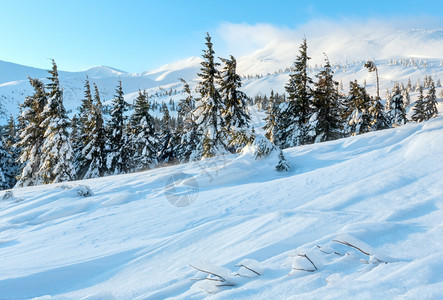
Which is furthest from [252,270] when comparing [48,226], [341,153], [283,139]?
[283,139]

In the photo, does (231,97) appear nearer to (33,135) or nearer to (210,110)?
(210,110)

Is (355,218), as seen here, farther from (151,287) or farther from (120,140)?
(120,140)

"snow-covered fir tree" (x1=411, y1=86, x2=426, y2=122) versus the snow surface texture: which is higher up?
"snow-covered fir tree" (x1=411, y1=86, x2=426, y2=122)

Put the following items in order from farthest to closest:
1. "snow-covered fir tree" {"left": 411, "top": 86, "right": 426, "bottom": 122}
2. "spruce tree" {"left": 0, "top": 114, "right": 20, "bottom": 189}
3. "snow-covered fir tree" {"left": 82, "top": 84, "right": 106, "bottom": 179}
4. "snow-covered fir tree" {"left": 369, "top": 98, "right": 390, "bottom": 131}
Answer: "snow-covered fir tree" {"left": 411, "top": 86, "right": 426, "bottom": 122}, "spruce tree" {"left": 0, "top": 114, "right": 20, "bottom": 189}, "snow-covered fir tree" {"left": 82, "top": 84, "right": 106, "bottom": 179}, "snow-covered fir tree" {"left": 369, "top": 98, "right": 390, "bottom": 131}

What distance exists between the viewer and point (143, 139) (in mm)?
25203

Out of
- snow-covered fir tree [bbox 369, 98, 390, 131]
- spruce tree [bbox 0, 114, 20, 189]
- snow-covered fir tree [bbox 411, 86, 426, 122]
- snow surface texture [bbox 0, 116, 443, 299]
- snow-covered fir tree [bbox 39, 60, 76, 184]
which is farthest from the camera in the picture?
snow-covered fir tree [bbox 411, 86, 426, 122]

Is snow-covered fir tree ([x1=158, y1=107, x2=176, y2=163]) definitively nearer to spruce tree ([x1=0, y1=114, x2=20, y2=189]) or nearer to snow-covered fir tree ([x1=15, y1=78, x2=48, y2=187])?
snow-covered fir tree ([x1=15, y1=78, x2=48, y2=187])

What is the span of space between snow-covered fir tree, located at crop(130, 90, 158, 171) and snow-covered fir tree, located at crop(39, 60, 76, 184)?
6.20 meters

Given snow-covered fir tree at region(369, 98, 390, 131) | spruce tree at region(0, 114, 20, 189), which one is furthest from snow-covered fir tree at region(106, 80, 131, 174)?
snow-covered fir tree at region(369, 98, 390, 131)

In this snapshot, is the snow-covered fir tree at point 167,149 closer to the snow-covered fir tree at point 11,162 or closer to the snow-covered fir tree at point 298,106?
the snow-covered fir tree at point 298,106

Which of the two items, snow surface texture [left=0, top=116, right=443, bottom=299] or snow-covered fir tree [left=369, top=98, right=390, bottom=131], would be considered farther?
snow-covered fir tree [left=369, top=98, right=390, bottom=131]

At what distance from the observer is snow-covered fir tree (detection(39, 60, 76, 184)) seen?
20281mm

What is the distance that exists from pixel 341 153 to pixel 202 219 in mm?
6817

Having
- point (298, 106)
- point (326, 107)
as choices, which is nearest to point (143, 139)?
point (298, 106)
